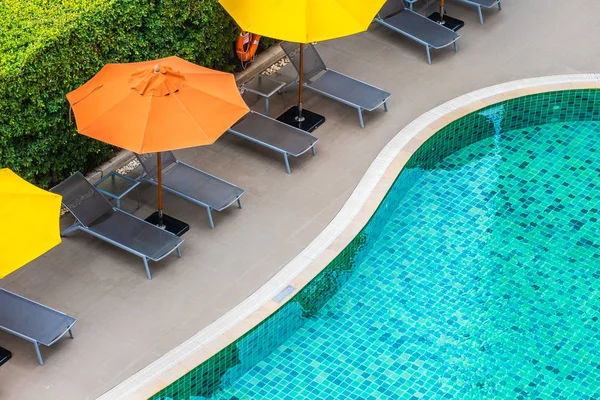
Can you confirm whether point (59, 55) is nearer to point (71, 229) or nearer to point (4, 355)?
point (71, 229)

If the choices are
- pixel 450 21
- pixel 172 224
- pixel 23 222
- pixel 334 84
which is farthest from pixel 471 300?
pixel 450 21

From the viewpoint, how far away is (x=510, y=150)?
1590 cm

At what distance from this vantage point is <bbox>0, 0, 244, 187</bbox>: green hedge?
43.2 feet

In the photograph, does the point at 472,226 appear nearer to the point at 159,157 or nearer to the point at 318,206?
the point at 318,206

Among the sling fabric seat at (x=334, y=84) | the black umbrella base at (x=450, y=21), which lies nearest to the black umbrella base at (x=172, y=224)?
the sling fabric seat at (x=334, y=84)

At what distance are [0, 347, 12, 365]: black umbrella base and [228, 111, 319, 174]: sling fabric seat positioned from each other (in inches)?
174

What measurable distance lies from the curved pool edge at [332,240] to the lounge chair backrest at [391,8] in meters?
2.32

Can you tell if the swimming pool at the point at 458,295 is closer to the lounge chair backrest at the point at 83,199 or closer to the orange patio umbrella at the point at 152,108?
the orange patio umbrella at the point at 152,108

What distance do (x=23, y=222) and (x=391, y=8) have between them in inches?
323

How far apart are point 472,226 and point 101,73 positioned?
196 inches

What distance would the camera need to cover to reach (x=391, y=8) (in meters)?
17.9

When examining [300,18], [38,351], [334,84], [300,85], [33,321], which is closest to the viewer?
[38,351]

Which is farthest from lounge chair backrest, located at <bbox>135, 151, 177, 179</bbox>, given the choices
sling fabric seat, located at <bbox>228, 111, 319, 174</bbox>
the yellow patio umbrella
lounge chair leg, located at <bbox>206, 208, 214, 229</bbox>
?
the yellow patio umbrella

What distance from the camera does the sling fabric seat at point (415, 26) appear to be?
17.2 meters
